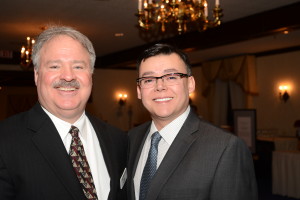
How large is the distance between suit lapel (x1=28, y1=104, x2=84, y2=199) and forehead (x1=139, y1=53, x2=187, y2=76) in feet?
2.16

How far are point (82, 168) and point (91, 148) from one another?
190 millimetres

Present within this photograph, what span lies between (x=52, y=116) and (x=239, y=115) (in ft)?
18.1

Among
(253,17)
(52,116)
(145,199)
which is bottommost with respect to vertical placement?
(145,199)

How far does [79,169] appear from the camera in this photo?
1.78m

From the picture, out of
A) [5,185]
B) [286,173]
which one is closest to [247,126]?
[286,173]

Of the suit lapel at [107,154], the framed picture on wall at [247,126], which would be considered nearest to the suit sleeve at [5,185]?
the suit lapel at [107,154]

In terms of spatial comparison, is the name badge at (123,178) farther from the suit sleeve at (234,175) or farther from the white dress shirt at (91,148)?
the suit sleeve at (234,175)

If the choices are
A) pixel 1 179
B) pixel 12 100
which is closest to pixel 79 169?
pixel 1 179

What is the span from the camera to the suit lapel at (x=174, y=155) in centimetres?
186

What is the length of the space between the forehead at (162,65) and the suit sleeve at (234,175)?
0.54m

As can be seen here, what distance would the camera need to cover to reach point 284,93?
404 inches

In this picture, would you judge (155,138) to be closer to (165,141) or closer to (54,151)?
(165,141)

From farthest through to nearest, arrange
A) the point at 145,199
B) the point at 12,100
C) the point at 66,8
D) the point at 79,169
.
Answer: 1. the point at 12,100
2. the point at 66,8
3. the point at 145,199
4. the point at 79,169

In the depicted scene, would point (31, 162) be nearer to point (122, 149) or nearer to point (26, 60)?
point (122, 149)
